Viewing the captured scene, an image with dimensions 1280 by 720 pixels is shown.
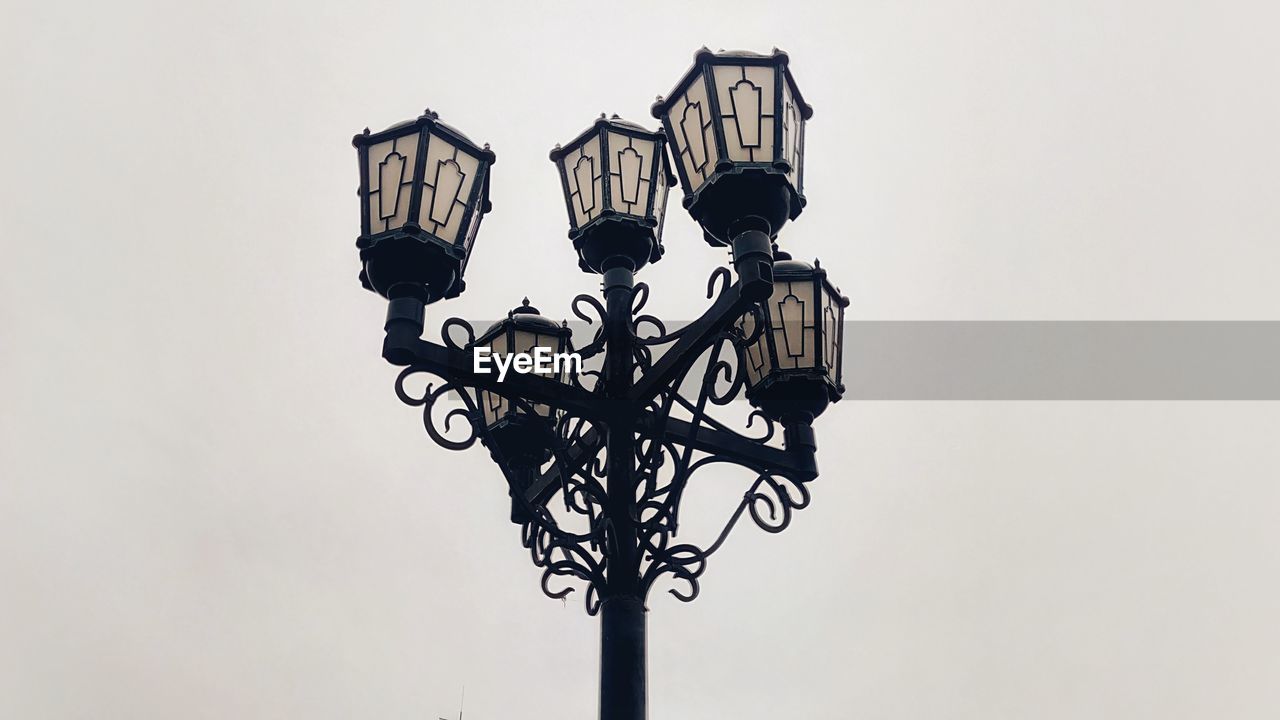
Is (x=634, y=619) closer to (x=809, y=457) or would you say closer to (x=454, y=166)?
(x=809, y=457)

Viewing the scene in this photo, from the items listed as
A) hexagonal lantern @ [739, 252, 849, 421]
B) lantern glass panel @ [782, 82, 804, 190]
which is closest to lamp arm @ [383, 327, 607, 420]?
hexagonal lantern @ [739, 252, 849, 421]

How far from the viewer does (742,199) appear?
3221 millimetres

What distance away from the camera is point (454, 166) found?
3.42 m

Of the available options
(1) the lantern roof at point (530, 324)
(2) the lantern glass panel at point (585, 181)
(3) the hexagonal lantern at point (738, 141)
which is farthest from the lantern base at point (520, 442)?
(3) the hexagonal lantern at point (738, 141)

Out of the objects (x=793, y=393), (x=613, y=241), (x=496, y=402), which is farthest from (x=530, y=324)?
(x=793, y=393)

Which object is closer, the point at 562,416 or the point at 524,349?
the point at 562,416

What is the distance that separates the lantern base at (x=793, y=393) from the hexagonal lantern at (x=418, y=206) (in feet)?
4.63

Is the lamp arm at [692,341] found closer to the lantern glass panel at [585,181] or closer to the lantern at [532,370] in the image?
the lantern at [532,370]

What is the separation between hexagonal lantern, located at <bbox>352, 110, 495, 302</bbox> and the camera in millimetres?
3244

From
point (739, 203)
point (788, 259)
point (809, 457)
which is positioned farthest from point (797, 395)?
point (739, 203)

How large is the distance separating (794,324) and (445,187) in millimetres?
1630

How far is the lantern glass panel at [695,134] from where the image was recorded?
3.30m

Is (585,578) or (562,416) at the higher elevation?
(562,416)

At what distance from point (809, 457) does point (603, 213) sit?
4.61 feet
